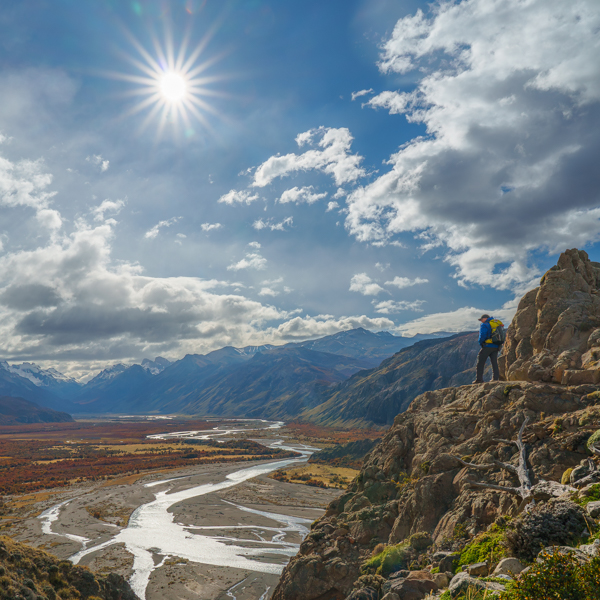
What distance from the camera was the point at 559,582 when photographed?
681 cm

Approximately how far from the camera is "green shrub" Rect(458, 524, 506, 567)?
10.5 metres

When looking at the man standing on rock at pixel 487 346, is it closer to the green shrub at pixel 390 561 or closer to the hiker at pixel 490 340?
the hiker at pixel 490 340

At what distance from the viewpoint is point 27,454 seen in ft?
517

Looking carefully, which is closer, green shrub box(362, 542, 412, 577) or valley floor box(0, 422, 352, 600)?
green shrub box(362, 542, 412, 577)

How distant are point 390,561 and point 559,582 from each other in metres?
10.1

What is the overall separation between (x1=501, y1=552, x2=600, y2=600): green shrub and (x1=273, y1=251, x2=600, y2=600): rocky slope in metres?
2.53

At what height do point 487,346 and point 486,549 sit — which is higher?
point 487,346

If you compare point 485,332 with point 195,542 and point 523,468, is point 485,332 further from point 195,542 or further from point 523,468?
point 195,542

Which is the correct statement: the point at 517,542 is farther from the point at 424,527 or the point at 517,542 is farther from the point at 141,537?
the point at 141,537

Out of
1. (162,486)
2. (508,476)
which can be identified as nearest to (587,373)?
(508,476)

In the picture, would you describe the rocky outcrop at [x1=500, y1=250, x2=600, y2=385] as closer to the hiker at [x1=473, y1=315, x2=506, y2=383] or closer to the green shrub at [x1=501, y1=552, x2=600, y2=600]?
the hiker at [x1=473, y1=315, x2=506, y2=383]

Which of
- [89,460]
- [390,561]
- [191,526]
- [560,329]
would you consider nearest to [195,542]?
[191,526]

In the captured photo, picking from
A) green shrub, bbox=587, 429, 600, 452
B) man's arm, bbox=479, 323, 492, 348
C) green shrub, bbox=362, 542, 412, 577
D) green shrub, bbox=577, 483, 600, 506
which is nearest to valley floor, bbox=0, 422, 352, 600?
green shrub, bbox=362, 542, 412, 577

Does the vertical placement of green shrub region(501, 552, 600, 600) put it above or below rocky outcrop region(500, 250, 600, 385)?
below
